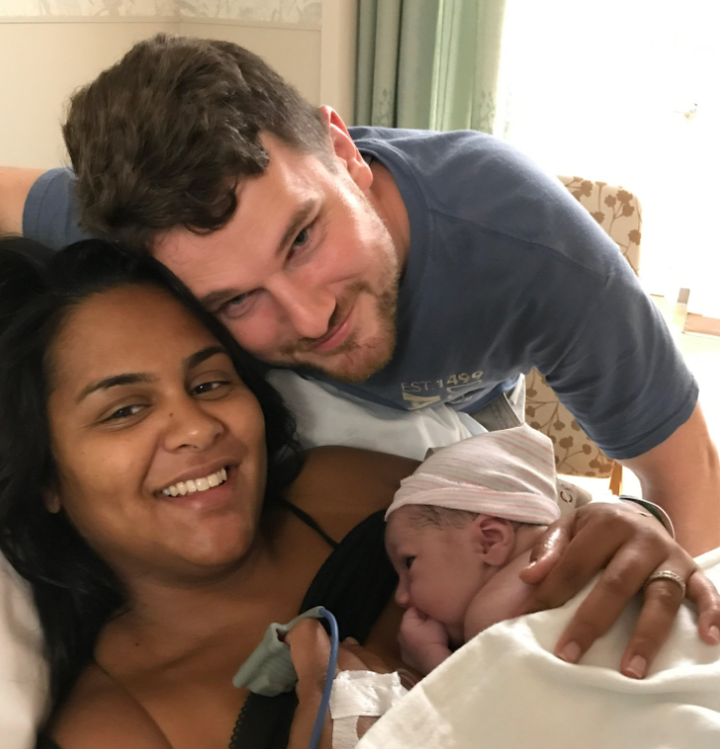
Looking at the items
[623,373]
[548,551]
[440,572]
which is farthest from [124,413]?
[623,373]

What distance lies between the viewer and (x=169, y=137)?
971 mm

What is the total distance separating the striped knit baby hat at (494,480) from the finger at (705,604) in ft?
0.75

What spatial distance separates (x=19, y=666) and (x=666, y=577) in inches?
34.4

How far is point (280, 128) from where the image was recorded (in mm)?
1076

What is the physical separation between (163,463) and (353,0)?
216 centimetres

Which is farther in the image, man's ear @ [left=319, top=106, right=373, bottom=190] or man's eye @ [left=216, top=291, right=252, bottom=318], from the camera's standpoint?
man's ear @ [left=319, top=106, right=373, bottom=190]

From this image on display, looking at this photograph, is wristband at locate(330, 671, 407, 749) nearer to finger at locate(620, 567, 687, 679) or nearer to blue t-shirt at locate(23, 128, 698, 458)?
finger at locate(620, 567, 687, 679)

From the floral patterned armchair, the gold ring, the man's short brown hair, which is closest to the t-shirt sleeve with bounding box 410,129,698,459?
the man's short brown hair

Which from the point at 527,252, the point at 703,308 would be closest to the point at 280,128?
the point at 527,252

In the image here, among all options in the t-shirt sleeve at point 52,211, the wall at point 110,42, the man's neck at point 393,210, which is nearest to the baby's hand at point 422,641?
the man's neck at point 393,210

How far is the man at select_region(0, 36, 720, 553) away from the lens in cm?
100

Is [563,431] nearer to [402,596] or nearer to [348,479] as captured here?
[348,479]

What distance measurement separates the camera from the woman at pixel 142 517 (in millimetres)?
973

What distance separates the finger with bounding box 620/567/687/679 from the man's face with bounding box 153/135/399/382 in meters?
0.56
